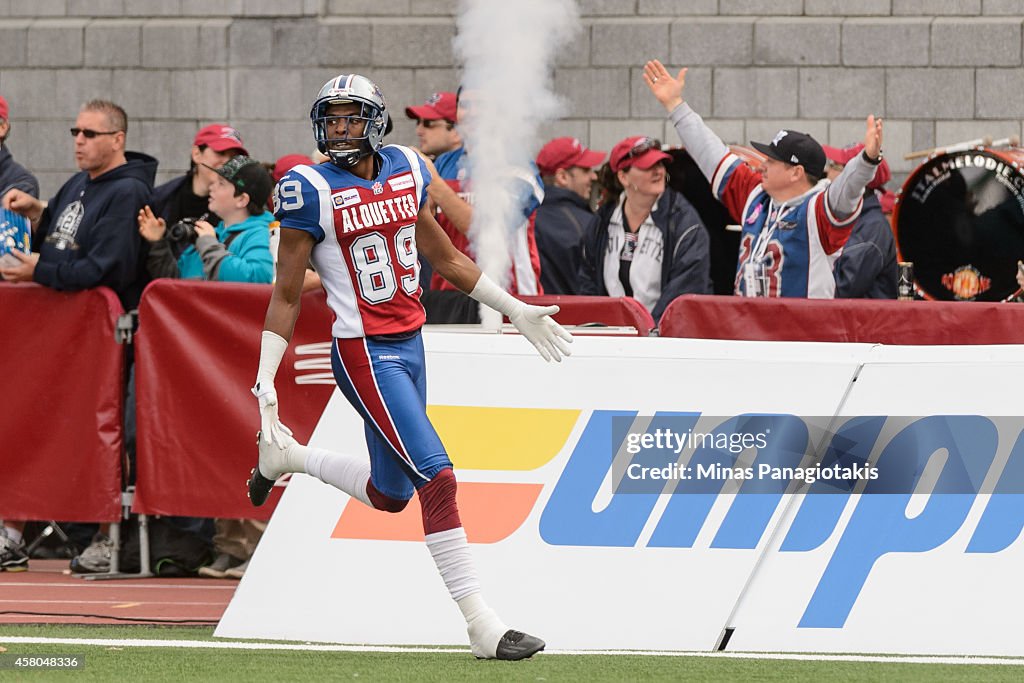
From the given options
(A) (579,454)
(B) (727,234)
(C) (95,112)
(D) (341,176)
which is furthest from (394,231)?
(B) (727,234)

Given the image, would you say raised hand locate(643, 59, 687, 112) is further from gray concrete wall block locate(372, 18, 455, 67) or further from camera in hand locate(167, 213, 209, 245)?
gray concrete wall block locate(372, 18, 455, 67)

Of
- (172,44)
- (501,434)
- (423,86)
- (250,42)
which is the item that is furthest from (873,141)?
(172,44)

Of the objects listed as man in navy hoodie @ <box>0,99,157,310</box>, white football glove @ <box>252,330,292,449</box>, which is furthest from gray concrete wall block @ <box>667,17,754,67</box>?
white football glove @ <box>252,330,292,449</box>

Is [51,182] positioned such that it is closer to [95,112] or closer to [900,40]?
[95,112]

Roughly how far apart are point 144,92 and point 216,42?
30.6 inches

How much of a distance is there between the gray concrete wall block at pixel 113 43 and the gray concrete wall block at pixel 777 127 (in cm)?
531

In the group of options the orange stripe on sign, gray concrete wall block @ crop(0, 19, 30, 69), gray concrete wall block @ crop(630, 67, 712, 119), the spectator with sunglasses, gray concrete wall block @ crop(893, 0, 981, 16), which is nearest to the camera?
the orange stripe on sign

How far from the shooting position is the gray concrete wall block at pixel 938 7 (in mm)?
14109

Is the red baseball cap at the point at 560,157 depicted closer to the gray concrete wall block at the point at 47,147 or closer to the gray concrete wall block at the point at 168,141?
the gray concrete wall block at the point at 168,141

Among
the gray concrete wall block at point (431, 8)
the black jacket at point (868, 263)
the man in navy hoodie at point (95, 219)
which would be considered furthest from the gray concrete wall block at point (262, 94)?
the black jacket at point (868, 263)

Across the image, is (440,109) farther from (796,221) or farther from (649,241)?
(796,221)

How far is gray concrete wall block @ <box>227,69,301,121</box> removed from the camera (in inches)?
595

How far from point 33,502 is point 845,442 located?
459 cm

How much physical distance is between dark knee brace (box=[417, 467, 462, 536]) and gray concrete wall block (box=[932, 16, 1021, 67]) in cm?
913
